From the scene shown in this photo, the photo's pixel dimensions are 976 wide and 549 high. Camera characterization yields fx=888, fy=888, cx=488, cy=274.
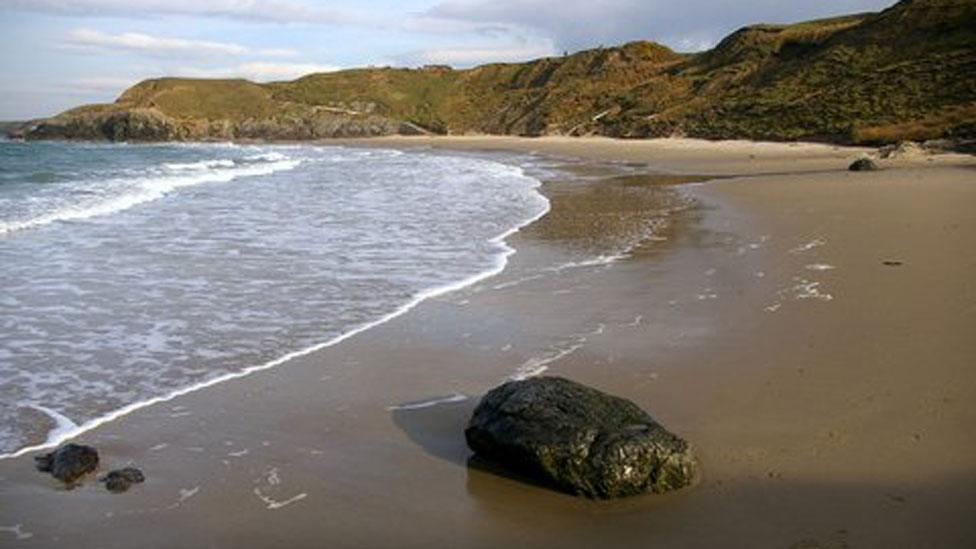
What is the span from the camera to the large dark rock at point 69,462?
5008 millimetres

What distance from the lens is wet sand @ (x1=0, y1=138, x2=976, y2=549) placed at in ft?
14.3

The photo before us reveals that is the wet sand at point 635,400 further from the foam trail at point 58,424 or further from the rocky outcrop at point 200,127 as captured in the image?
the rocky outcrop at point 200,127

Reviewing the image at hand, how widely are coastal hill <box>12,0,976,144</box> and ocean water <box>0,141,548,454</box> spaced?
21459 millimetres

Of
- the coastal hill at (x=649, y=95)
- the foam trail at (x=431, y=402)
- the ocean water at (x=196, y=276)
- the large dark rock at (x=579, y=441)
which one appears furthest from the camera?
the coastal hill at (x=649, y=95)

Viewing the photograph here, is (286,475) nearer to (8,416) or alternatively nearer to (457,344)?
(8,416)

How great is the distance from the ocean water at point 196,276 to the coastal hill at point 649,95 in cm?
2146

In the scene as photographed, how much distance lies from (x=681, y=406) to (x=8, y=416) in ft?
15.1

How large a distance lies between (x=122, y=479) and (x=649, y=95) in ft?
200

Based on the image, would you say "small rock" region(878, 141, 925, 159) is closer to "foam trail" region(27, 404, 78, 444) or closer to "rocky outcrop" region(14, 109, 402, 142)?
"foam trail" region(27, 404, 78, 444)

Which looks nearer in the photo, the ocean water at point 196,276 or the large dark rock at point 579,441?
the large dark rock at point 579,441

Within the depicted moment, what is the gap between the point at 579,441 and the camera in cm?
481

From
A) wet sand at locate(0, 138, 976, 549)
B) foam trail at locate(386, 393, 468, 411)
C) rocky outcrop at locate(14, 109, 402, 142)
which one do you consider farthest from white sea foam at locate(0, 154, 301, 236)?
rocky outcrop at locate(14, 109, 402, 142)

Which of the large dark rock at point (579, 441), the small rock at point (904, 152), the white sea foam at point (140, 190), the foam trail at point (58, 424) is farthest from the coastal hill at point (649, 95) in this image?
the foam trail at point (58, 424)

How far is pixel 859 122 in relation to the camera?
3809cm
